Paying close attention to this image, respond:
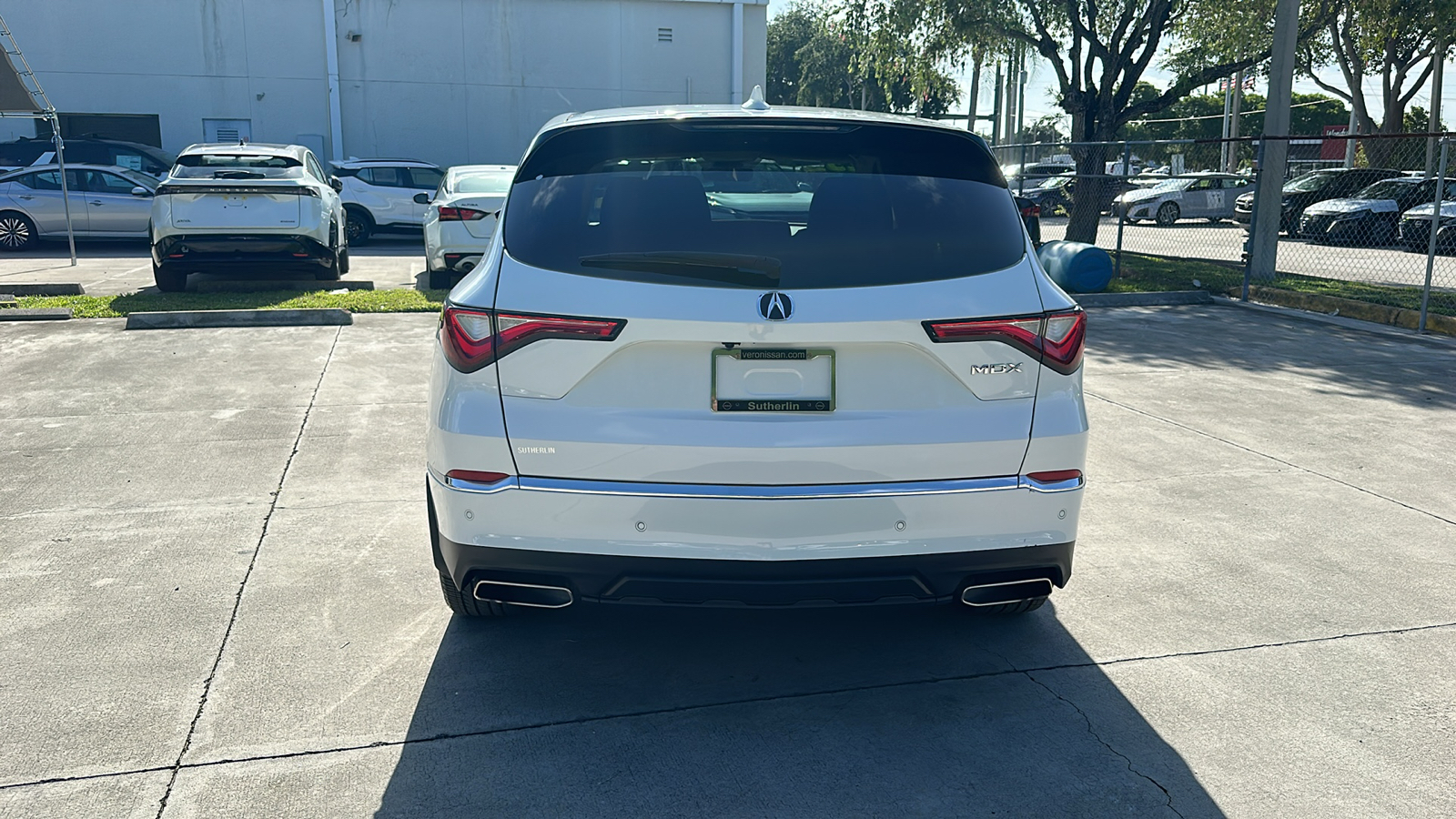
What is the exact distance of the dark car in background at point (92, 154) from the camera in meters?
21.2

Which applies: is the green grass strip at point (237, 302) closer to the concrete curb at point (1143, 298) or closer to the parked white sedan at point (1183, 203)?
the concrete curb at point (1143, 298)

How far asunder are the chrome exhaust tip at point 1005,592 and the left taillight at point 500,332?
1.31m

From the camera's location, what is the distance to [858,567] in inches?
131

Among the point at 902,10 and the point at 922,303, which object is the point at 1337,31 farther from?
the point at 922,303

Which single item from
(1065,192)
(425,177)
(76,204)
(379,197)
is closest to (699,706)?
(1065,192)

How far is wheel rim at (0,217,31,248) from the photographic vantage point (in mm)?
18219

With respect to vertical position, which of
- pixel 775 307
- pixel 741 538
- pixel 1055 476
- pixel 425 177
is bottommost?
pixel 741 538

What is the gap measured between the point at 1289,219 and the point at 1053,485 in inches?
966

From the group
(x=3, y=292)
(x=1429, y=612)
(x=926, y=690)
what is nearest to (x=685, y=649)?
(x=926, y=690)

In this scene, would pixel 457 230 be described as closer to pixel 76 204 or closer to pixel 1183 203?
pixel 76 204

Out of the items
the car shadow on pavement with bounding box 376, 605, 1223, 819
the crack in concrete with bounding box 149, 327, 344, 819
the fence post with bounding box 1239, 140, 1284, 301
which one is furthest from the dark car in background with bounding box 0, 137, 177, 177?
the car shadow on pavement with bounding box 376, 605, 1223, 819

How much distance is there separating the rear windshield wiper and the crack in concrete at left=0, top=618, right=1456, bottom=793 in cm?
133

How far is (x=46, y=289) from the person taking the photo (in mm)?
12844

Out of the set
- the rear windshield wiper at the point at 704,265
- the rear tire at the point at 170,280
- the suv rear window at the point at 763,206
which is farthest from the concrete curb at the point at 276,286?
the rear windshield wiper at the point at 704,265
